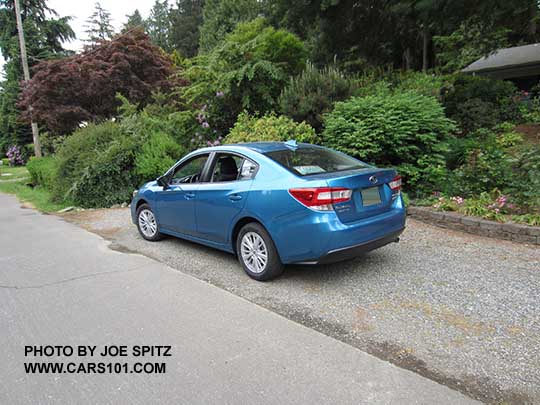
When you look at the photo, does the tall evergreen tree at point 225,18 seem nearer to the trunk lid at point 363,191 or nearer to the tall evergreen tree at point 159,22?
the tall evergreen tree at point 159,22

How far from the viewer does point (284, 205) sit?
4.09 meters

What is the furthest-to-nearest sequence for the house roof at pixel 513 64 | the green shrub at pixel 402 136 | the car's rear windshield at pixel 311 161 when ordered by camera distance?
the house roof at pixel 513 64 < the green shrub at pixel 402 136 < the car's rear windshield at pixel 311 161

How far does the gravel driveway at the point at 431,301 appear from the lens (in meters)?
2.80

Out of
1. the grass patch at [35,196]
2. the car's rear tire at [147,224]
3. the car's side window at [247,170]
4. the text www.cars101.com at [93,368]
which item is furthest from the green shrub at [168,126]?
the text www.cars101.com at [93,368]

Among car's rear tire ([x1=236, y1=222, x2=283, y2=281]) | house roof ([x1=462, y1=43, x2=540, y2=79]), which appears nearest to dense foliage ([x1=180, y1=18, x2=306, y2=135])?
car's rear tire ([x1=236, y1=222, x2=283, y2=281])

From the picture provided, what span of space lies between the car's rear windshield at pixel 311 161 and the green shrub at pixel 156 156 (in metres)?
5.99

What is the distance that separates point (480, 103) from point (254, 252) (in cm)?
976

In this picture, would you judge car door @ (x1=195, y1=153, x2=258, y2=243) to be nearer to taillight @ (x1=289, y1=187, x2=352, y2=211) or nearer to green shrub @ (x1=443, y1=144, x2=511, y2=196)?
taillight @ (x1=289, y1=187, x2=352, y2=211)

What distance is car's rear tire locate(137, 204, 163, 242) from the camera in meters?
6.35

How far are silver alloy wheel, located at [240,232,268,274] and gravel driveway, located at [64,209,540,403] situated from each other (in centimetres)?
19

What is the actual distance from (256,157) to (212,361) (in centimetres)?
245

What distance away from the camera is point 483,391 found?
8.29ft

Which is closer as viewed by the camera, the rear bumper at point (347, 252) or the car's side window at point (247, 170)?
the rear bumper at point (347, 252)

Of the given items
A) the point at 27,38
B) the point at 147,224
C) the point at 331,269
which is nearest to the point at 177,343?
the point at 331,269
